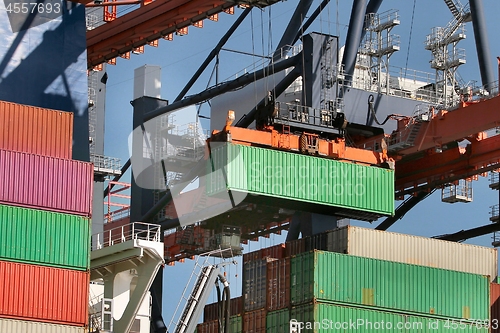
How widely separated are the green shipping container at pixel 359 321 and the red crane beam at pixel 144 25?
12.8 meters

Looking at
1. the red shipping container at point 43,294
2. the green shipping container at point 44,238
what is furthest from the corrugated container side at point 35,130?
the red shipping container at point 43,294

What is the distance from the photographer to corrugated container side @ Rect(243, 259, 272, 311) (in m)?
48.4

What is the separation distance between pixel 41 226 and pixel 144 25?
57.7 feet

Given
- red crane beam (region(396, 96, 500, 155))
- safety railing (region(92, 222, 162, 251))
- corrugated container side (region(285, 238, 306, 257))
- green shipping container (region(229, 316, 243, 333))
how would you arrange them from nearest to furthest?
safety railing (region(92, 222, 162, 251)) → green shipping container (region(229, 316, 243, 333)) → corrugated container side (region(285, 238, 306, 257)) → red crane beam (region(396, 96, 500, 155))

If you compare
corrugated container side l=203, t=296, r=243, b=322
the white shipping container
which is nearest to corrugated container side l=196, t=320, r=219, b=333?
corrugated container side l=203, t=296, r=243, b=322

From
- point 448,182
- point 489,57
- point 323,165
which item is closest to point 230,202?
point 323,165

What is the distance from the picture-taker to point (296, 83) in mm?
64562

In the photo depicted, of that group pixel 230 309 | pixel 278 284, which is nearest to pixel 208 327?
pixel 230 309

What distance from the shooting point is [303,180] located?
50875 millimetres

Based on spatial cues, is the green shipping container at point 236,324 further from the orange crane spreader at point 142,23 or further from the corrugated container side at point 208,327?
the orange crane spreader at point 142,23

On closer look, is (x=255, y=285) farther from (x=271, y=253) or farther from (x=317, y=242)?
(x=317, y=242)

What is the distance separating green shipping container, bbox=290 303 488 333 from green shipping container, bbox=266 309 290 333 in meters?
0.28

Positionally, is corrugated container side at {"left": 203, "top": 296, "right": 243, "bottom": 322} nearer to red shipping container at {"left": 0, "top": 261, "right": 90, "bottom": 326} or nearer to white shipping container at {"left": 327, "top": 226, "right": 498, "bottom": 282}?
white shipping container at {"left": 327, "top": 226, "right": 498, "bottom": 282}

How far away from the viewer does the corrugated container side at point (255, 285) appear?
48406 mm
